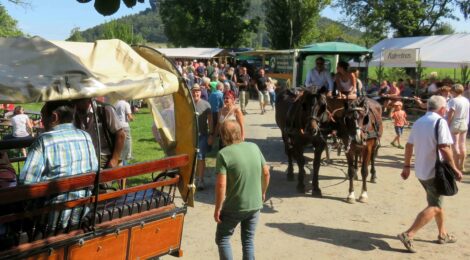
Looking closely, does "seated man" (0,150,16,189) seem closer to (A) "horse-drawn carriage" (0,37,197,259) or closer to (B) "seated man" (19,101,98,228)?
(A) "horse-drawn carriage" (0,37,197,259)

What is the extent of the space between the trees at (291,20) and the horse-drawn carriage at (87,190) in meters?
40.2

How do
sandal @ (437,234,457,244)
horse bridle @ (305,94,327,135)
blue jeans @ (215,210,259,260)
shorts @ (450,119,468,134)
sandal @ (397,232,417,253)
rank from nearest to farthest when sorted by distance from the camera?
blue jeans @ (215,210,259,260)
sandal @ (397,232,417,253)
sandal @ (437,234,457,244)
horse bridle @ (305,94,327,135)
shorts @ (450,119,468,134)

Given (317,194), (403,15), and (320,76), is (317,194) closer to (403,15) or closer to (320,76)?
(320,76)

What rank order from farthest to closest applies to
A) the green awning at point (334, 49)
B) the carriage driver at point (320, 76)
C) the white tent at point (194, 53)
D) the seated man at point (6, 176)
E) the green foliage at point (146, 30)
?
the green foliage at point (146, 30), the white tent at point (194, 53), the green awning at point (334, 49), the carriage driver at point (320, 76), the seated man at point (6, 176)

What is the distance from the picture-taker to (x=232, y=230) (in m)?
4.72

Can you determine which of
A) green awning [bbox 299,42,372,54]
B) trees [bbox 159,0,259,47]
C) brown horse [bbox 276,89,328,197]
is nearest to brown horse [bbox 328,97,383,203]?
brown horse [bbox 276,89,328,197]

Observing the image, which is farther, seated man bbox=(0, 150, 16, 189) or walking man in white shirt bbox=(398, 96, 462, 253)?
walking man in white shirt bbox=(398, 96, 462, 253)

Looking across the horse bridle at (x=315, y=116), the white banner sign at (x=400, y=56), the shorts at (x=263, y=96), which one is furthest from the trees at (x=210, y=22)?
the horse bridle at (x=315, y=116)

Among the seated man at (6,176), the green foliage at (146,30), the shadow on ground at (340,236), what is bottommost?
the shadow on ground at (340,236)

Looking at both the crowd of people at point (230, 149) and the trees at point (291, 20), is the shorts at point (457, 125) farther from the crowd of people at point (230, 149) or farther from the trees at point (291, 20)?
the trees at point (291, 20)

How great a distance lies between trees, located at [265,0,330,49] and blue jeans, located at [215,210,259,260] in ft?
132

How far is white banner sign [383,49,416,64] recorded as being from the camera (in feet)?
60.8

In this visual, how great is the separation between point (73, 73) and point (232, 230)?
207 cm

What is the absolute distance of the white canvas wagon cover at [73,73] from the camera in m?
3.59
